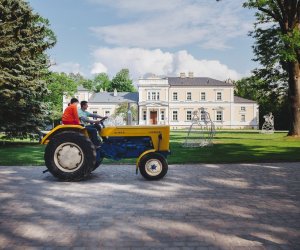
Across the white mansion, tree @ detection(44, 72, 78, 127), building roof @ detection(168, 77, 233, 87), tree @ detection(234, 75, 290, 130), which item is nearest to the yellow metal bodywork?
tree @ detection(234, 75, 290, 130)

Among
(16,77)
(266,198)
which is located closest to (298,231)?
(266,198)

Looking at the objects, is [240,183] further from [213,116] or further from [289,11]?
[213,116]

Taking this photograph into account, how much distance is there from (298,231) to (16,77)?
58.2 feet

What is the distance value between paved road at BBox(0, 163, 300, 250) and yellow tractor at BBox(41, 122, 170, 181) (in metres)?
0.31

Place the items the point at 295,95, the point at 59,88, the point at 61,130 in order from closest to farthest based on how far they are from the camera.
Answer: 1. the point at 61,130
2. the point at 295,95
3. the point at 59,88

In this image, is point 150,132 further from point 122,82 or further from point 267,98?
point 122,82

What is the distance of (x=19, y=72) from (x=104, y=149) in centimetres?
1288

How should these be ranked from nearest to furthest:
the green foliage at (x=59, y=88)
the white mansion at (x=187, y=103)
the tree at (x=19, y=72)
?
the tree at (x=19, y=72), the green foliage at (x=59, y=88), the white mansion at (x=187, y=103)

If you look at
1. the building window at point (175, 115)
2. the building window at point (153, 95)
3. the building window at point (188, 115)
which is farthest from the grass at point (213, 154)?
the building window at point (153, 95)

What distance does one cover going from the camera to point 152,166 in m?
8.37

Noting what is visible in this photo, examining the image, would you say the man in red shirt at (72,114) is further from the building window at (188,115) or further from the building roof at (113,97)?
the building roof at (113,97)

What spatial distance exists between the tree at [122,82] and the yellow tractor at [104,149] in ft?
278

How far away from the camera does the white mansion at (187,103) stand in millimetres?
68375

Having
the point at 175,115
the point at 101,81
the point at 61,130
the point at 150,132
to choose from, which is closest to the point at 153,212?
the point at 150,132
